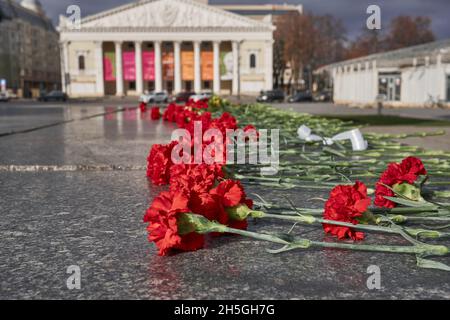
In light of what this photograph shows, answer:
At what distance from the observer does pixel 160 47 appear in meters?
73.2

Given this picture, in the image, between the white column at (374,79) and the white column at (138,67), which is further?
the white column at (138,67)

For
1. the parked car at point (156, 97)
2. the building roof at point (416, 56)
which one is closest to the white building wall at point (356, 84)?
the building roof at point (416, 56)

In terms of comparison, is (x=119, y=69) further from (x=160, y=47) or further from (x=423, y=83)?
(x=423, y=83)

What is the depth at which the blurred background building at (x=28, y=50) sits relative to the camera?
285ft

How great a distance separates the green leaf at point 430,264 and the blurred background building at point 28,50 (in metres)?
75.7

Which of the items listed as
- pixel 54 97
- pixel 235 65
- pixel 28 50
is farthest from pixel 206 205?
pixel 28 50

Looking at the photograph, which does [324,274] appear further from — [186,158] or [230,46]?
[230,46]

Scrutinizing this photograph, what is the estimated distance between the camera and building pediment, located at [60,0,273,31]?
71375 mm

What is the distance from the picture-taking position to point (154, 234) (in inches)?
70.6

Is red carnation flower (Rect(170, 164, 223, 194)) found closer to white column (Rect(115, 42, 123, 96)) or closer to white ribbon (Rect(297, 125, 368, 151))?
white ribbon (Rect(297, 125, 368, 151))

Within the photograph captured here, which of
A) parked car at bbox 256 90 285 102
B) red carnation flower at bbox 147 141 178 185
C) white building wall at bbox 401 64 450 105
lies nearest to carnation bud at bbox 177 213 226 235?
red carnation flower at bbox 147 141 178 185

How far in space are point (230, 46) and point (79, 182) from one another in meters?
73.1

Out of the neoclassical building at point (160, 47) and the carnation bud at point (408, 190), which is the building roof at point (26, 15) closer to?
the neoclassical building at point (160, 47)
